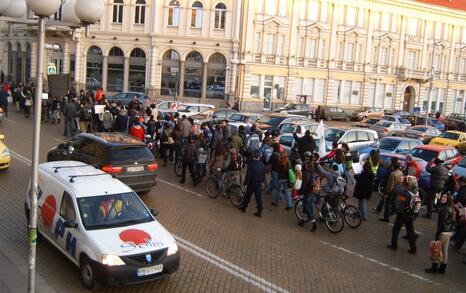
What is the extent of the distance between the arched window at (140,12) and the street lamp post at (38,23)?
44.4 metres

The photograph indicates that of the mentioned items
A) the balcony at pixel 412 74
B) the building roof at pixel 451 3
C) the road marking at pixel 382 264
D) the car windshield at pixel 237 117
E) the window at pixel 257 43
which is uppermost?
the building roof at pixel 451 3

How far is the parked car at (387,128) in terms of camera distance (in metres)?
35.5

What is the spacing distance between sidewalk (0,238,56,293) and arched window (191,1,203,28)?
42.7 meters

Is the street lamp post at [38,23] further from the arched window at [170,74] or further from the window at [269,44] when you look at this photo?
the window at [269,44]

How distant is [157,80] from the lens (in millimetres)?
51625

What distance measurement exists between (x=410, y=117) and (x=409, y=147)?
27.3m

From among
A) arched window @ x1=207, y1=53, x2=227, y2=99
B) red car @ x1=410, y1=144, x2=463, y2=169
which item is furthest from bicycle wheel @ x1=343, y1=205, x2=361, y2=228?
arched window @ x1=207, y1=53, x2=227, y2=99

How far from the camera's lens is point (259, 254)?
11.4 meters

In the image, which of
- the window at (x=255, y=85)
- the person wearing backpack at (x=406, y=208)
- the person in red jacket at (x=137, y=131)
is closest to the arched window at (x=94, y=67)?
the window at (x=255, y=85)

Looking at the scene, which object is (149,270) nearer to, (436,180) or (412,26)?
(436,180)

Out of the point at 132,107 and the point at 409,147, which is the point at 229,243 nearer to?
the point at 409,147

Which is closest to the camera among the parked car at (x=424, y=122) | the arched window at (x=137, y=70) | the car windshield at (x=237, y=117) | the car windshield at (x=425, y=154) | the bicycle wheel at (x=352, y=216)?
the bicycle wheel at (x=352, y=216)

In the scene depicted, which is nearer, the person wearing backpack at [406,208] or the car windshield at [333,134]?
the person wearing backpack at [406,208]

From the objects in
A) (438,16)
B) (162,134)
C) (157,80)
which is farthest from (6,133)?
(438,16)
